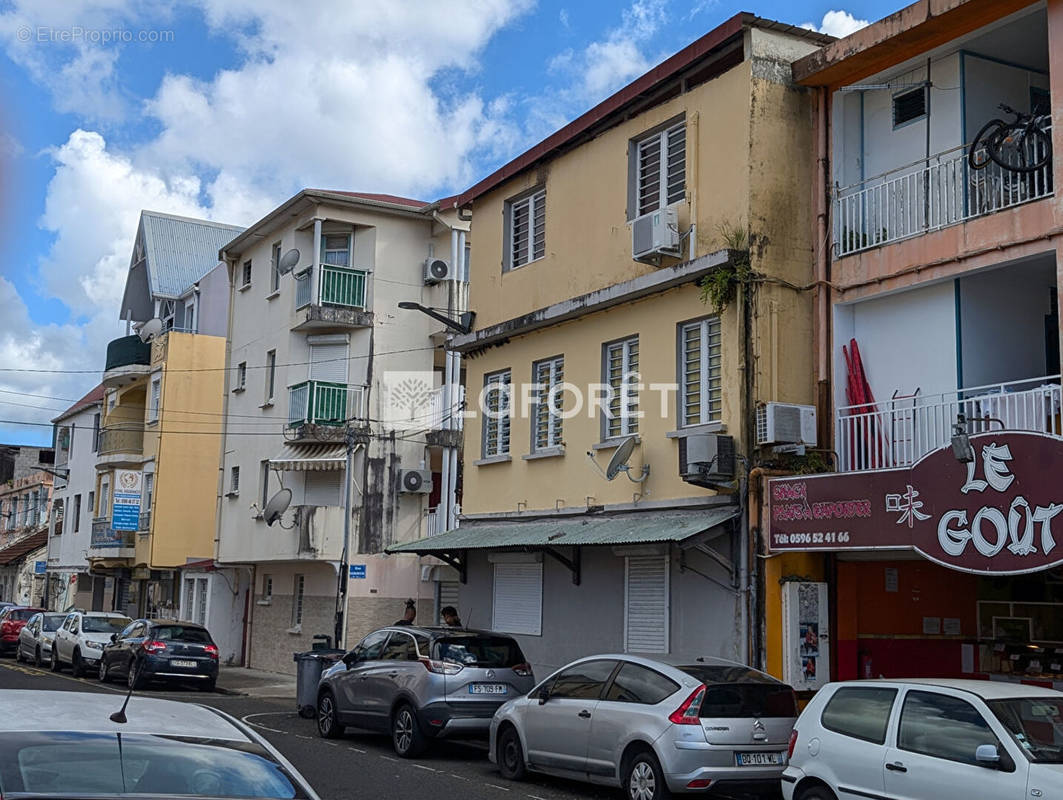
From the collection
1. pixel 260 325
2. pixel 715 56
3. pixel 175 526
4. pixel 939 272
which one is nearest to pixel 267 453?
pixel 260 325

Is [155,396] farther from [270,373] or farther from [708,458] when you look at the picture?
[708,458]

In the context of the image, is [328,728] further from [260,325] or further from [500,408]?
[260,325]

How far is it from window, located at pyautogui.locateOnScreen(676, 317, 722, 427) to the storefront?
6.13 feet

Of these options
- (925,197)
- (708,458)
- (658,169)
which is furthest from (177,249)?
(925,197)

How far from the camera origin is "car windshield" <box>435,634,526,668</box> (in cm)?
1491

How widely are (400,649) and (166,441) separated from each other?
24069 mm

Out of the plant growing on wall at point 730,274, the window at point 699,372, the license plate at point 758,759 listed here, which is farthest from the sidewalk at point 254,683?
the license plate at point 758,759

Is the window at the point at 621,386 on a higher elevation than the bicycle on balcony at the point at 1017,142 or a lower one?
lower

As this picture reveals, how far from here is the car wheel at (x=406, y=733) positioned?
1462 centimetres

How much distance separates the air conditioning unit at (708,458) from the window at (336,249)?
17.9m

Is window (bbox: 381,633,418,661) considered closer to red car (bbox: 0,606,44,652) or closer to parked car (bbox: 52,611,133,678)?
parked car (bbox: 52,611,133,678)

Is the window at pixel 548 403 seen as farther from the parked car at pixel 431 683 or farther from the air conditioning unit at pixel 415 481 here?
the air conditioning unit at pixel 415 481

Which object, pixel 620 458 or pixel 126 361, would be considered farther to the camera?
pixel 126 361

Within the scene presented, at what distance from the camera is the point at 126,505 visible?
37.2 m
